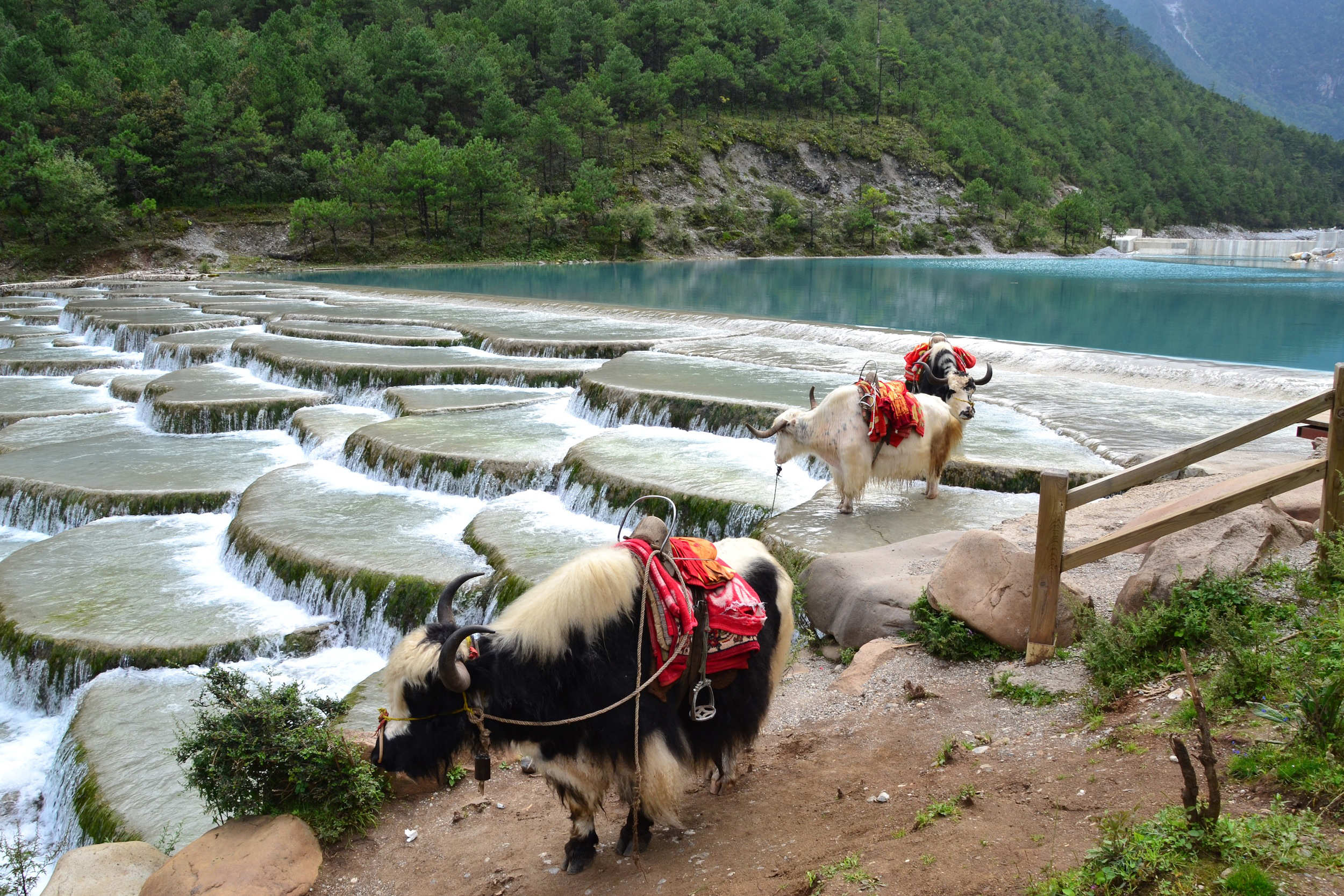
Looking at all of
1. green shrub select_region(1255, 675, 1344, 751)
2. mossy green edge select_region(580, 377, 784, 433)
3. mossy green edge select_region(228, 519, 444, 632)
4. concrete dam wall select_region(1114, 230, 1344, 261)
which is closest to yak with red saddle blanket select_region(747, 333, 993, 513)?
mossy green edge select_region(580, 377, 784, 433)

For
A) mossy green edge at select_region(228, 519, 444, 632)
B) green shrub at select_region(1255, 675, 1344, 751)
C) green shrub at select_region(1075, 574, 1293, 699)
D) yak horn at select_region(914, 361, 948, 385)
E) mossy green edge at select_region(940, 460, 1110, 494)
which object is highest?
yak horn at select_region(914, 361, 948, 385)

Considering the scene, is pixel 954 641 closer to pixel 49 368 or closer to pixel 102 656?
pixel 102 656

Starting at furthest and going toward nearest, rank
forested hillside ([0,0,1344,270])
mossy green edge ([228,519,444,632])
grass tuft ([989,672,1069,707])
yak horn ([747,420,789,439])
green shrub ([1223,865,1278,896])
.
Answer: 1. forested hillside ([0,0,1344,270])
2. yak horn ([747,420,789,439])
3. mossy green edge ([228,519,444,632])
4. grass tuft ([989,672,1069,707])
5. green shrub ([1223,865,1278,896])

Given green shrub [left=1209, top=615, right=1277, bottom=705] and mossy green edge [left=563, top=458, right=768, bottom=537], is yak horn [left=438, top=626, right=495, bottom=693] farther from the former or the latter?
mossy green edge [left=563, top=458, right=768, bottom=537]

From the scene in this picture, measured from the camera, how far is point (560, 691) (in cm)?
446

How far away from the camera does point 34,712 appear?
340 inches

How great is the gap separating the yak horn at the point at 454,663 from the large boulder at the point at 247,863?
1.66 meters

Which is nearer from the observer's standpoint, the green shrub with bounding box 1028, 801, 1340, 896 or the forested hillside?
the green shrub with bounding box 1028, 801, 1340, 896

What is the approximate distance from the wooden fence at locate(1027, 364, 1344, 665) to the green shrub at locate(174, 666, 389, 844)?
4.38 m

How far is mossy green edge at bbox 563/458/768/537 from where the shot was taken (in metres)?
10.2

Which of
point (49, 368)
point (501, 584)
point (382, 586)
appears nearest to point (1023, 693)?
point (501, 584)

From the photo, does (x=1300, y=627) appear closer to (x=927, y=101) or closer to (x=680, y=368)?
(x=680, y=368)

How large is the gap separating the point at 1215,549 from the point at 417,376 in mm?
15627

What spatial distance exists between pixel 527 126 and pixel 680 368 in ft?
203
